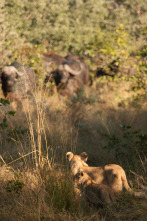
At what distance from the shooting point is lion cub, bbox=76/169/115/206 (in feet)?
10.6

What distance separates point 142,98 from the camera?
8375 mm

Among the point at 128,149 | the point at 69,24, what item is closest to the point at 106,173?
the point at 128,149

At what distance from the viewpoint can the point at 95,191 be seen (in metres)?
3.30

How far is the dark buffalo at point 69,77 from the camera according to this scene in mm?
10891

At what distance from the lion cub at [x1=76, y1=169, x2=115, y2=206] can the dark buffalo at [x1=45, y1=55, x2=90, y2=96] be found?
7119mm

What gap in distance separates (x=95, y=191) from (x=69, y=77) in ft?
27.9

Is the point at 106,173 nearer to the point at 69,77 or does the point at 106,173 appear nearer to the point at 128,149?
the point at 128,149

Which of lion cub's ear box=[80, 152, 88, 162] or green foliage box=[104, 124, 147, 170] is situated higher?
lion cub's ear box=[80, 152, 88, 162]

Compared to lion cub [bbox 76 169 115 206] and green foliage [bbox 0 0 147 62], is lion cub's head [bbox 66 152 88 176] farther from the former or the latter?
green foliage [bbox 0 0 147 62]

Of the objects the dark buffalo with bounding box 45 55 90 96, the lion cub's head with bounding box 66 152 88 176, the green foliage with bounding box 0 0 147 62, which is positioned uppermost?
the green foliage with bounding box 0 0 147 62

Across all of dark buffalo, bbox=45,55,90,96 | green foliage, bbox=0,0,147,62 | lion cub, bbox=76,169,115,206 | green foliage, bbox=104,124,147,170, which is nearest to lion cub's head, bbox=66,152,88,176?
lion cub, bbox=76,169,115,206

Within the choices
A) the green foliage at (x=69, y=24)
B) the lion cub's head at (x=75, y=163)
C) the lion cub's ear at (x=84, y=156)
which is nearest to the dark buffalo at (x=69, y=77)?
the green foliage at (x=69, y=24)

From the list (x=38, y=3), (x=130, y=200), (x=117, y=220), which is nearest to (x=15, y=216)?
(x=117, y=220)

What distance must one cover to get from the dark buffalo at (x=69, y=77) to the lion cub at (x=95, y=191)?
7.12 meters
